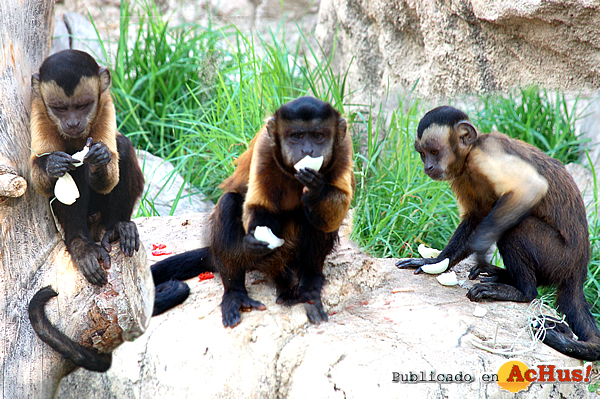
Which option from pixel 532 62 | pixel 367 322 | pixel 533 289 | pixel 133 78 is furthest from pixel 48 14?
pixel 133 78

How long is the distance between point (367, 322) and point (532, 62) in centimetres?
191

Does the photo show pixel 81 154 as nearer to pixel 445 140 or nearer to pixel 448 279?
pixel 445 140

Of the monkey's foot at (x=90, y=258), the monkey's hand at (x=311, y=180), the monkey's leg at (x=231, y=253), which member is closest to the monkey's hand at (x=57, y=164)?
the monkey's foot at (x=90, y=258)

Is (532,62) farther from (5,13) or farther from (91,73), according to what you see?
(5,13)

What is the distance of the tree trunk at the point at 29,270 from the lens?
2.46m

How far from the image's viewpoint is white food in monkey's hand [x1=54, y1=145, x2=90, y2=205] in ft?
8.27

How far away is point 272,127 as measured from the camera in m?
2.94

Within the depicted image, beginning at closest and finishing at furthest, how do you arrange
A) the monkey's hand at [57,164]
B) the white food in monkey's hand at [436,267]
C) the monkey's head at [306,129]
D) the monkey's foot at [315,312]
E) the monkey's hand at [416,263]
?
the monkey's hand at [57,164], the monkey's head at [306,129], the monkey's foot at [315,312], the white food in monkey's hand at [436,267], the monkey's hand at [416,263]

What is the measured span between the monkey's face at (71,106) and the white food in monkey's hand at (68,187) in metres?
0.12

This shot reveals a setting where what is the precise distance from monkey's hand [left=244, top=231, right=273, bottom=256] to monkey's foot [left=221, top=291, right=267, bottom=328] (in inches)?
11.8

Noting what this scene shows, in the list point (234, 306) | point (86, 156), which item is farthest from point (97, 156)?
point (234, 306)

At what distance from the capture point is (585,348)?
2.94 m

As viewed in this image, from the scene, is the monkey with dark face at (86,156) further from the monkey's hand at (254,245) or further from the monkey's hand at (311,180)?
the monkey's hand at (311,180)

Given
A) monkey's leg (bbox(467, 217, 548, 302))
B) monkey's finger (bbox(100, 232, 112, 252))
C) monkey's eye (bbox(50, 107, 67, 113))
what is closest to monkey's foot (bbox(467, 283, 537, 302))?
monkey's leg (bbox(467, 217, 548, 302))
